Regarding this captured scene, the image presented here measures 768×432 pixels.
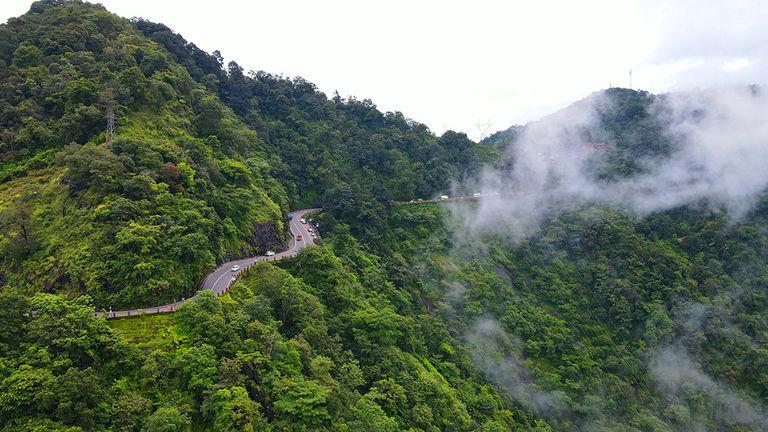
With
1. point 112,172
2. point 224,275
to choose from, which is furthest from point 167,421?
point 112,172

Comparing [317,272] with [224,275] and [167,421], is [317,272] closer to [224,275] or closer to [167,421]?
[224,275]

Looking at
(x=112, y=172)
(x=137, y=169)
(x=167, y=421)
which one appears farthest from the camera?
(x=137, y=169)

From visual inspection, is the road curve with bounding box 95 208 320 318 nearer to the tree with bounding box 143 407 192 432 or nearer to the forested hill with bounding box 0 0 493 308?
the forested hill with bounding box 0 0 493 308

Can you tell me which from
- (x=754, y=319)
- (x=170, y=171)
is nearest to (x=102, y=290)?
(x=170, y=171)

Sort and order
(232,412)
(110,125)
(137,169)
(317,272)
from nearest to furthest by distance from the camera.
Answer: (232,412)
(137,169)
(110,125)
(317,272)

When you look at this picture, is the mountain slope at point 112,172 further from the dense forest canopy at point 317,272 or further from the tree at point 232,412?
the tree at point 232,412

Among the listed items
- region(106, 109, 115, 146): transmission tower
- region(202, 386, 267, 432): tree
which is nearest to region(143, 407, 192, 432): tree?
region(202, 386, 267, 432): tree

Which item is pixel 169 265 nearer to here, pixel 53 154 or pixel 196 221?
pixel 196 221

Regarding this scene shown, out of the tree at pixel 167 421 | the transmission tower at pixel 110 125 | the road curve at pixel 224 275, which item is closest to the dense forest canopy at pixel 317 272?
the tree at pixel 167 421
